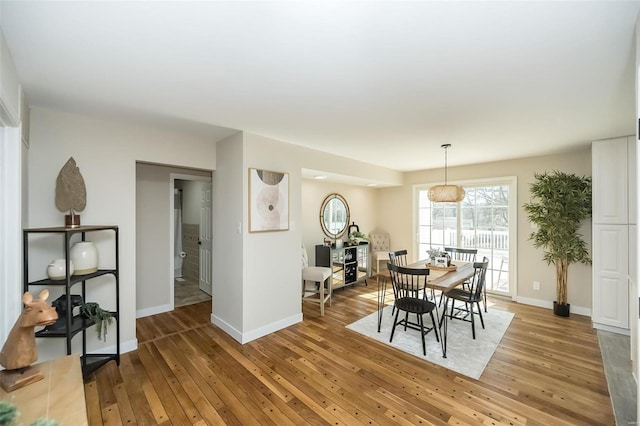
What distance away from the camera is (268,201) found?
10.9ft

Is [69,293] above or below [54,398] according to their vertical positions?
above

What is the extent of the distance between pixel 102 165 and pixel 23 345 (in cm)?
193

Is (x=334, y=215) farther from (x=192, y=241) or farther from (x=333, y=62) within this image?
(x=333, y=62)

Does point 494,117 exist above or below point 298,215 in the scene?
above

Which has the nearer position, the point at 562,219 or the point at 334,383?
the point at 334,383

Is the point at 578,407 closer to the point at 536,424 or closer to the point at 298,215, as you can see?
the point at 536,424

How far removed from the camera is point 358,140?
3.47 metres

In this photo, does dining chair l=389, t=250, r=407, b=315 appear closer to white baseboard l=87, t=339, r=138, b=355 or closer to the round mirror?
the round mirror

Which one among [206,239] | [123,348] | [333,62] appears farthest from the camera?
[206,239]


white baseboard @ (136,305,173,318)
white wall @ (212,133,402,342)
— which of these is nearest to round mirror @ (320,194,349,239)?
white wall @ (212,133,402,342)

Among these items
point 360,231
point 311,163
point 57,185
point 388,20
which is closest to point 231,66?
point 388,20

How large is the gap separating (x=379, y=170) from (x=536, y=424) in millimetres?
4128

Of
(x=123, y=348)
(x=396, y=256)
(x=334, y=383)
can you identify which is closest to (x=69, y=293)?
(x=123, y=348)

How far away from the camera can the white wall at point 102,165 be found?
2418mm
